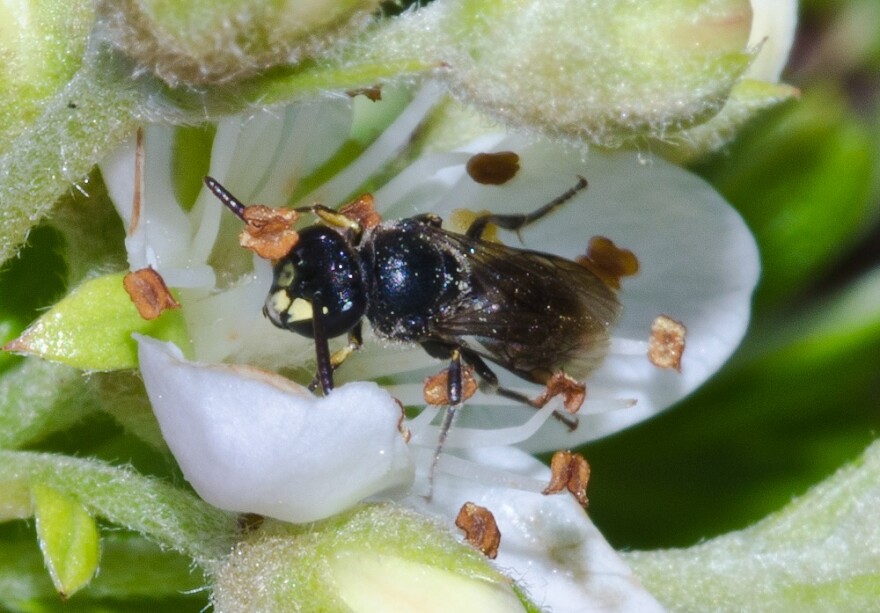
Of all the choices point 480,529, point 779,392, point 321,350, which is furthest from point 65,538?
point 779,392

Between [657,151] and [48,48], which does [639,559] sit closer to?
[657,151]

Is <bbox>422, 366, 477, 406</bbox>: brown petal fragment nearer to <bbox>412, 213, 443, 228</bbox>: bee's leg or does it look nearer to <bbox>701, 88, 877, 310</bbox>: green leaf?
<bbox>412, 213, 443, 228</bbox>: bee's leg

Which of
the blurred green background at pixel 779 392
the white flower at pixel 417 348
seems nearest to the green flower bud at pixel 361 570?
the white flower at pixel 417 348

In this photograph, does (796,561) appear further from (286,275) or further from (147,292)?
(147,292)

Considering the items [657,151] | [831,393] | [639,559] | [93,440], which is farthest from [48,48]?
[831,393]

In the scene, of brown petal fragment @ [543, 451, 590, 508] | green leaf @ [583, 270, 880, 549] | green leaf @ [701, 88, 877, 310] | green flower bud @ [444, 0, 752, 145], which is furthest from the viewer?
green leaf @ [583, 270, 880, 549]

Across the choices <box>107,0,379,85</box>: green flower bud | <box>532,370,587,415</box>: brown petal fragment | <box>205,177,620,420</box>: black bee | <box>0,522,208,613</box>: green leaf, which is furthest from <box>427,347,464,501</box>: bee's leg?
<box>107,0,379,85</box>: green flower bud
